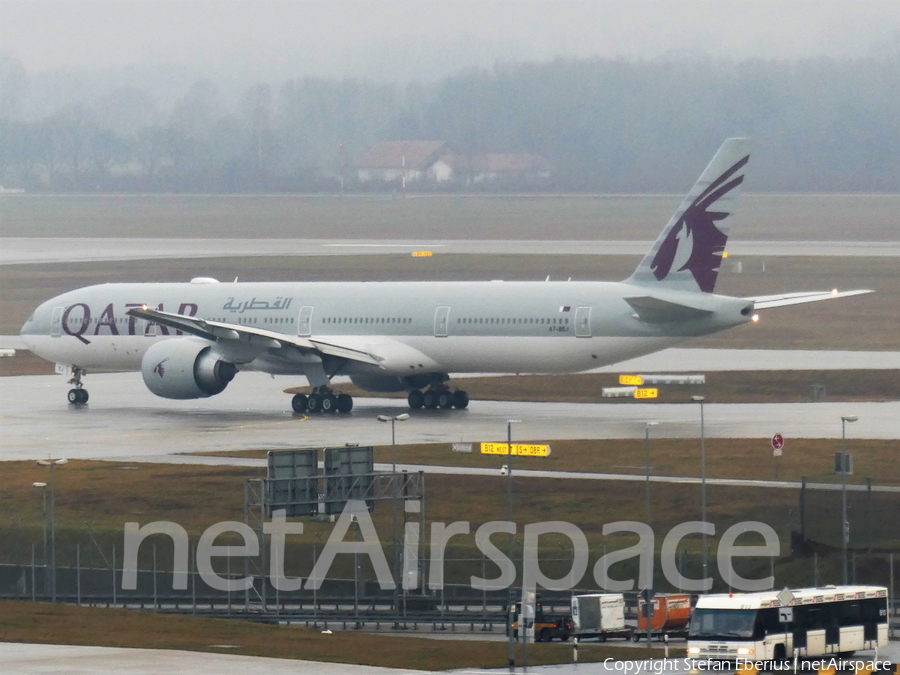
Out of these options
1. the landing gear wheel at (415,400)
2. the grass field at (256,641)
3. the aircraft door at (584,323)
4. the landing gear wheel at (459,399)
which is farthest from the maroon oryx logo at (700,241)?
the grass field at (256,641)

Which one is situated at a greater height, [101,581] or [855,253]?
[855,253]

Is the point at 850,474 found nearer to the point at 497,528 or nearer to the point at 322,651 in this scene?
the point at 497,528

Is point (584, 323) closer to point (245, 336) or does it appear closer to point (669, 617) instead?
point (245, 336)

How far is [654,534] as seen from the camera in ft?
148

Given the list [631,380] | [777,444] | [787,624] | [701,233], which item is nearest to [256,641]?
[787,624]

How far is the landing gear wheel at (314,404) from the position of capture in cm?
6675

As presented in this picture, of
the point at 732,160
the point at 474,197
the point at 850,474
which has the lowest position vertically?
the point at 850,474

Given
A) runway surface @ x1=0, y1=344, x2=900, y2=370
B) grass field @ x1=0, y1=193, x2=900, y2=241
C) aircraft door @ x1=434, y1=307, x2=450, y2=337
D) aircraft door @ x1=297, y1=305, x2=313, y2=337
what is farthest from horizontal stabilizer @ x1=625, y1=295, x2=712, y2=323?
grass field @ x1=0, y1=193, x2=900, y2=241

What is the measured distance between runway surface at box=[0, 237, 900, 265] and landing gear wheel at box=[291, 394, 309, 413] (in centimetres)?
8117

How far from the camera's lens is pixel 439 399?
67.9 meters

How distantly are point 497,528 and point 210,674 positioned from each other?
52.3 ft

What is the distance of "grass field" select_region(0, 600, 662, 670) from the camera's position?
33.8 metres

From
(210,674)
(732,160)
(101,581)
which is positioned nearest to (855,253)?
(732,160)

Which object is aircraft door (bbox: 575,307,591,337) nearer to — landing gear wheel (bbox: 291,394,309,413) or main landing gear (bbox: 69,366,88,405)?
landing gear wheel (bbox: 291,394,309,413)
